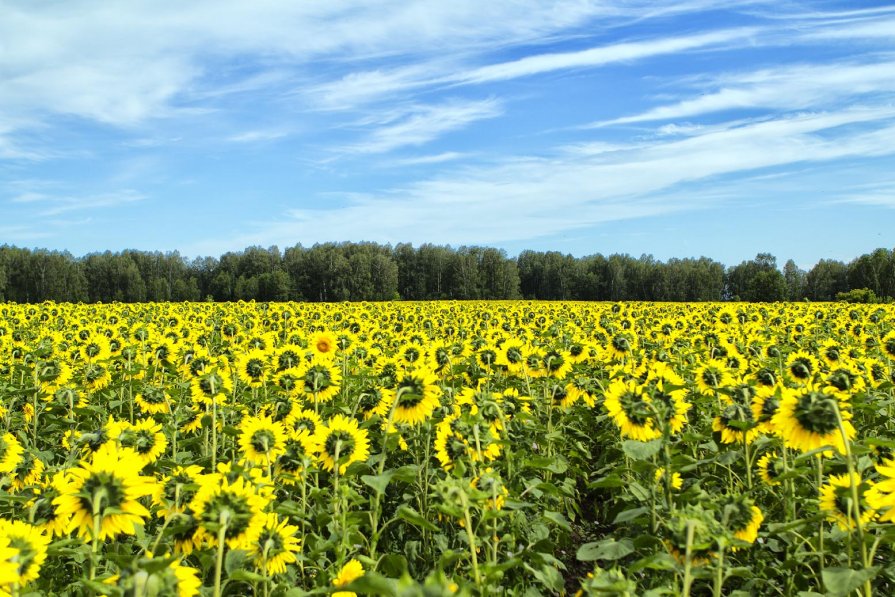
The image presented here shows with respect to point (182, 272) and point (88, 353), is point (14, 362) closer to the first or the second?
point (88, 353)

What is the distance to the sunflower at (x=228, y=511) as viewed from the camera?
243 cm

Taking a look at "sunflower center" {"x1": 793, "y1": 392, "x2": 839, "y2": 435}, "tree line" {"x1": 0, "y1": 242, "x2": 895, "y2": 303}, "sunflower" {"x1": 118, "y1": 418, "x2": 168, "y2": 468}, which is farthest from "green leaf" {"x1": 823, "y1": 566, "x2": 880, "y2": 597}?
"tree line" {"x1": 0, "y1": 242, "x2": 895, "y2": 303}

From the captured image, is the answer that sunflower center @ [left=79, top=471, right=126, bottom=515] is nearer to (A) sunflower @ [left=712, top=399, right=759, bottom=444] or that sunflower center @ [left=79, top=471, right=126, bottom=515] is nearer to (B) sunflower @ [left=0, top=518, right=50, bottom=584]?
(B) sunflower @ [left=0, top=518, right=50, bottom=584]

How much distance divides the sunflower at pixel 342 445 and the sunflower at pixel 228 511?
111 cm

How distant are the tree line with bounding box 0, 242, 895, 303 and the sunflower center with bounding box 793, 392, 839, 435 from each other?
78.7 meters

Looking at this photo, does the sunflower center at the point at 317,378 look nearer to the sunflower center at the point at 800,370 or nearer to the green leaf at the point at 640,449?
the green leaf at the point at 640,449

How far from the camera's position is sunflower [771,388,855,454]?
3.29 m

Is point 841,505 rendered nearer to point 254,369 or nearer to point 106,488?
point 106,488

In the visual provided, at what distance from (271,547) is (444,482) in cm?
80

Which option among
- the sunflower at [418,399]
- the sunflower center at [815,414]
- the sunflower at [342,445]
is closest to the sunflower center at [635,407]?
the sunflower center at [815,414]

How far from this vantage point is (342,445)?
149 inches

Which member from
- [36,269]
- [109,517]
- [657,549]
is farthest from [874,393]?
[36,269]

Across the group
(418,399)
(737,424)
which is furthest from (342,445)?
(737,424)

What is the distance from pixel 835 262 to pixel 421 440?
119 m
